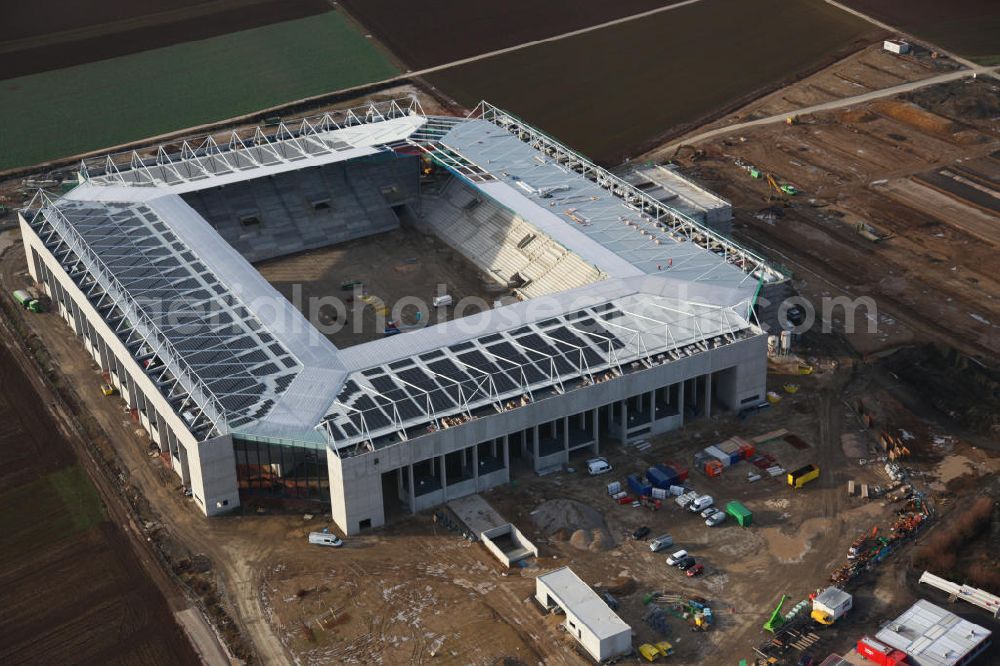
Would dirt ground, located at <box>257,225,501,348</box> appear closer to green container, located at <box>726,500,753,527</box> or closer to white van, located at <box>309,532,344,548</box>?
white van, located at <box>309,532,344,548</box>

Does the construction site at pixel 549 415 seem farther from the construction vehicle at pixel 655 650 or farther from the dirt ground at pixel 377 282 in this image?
the construction vehicle at pixel 655 650

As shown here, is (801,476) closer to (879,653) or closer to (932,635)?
(932,635)

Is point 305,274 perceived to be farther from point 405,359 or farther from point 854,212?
point 854,212

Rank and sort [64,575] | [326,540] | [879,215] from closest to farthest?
[64,575] < [326,540] < [879,215]

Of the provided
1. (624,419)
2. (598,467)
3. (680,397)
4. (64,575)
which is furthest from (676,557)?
(64,575)

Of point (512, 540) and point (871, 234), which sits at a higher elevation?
point (512, 540)

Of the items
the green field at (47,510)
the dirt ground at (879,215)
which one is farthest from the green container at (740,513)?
the green field at (47,510)

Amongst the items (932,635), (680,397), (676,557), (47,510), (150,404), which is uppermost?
(150,404)
